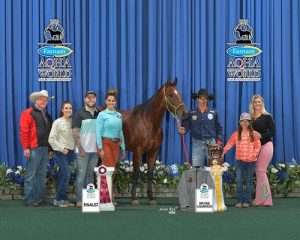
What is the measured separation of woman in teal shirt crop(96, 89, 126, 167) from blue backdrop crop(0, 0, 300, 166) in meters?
1.48

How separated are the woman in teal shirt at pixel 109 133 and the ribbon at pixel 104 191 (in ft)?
0.90

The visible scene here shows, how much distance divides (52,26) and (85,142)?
214 centimetres

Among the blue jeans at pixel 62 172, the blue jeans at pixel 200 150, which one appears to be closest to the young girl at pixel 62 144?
the blue jeans at pixel 62 172

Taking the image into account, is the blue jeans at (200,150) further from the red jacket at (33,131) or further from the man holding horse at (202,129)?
the red jacket at (33,131)

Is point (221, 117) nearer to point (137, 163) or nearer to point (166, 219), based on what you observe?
point (137, 163)

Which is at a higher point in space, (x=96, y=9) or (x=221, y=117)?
(x=96, y=9)

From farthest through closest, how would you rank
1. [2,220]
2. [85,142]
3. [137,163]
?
[137,163]
[85,142]
[2,220]

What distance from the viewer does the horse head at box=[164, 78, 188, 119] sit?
6883 mm

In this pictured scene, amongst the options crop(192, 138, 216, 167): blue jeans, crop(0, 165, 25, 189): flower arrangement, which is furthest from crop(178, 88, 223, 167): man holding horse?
crop(0, 165, 25, 189): flower arrangement

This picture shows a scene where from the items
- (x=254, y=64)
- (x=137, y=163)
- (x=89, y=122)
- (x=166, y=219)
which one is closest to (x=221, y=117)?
(x=254, y=64)

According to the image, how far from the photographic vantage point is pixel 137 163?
23.5 feet

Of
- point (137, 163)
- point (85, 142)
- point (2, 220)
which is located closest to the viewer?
point (2, 220)

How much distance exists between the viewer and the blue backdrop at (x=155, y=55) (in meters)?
7.95

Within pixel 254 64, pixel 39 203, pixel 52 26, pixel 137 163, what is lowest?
pixel 39 203
